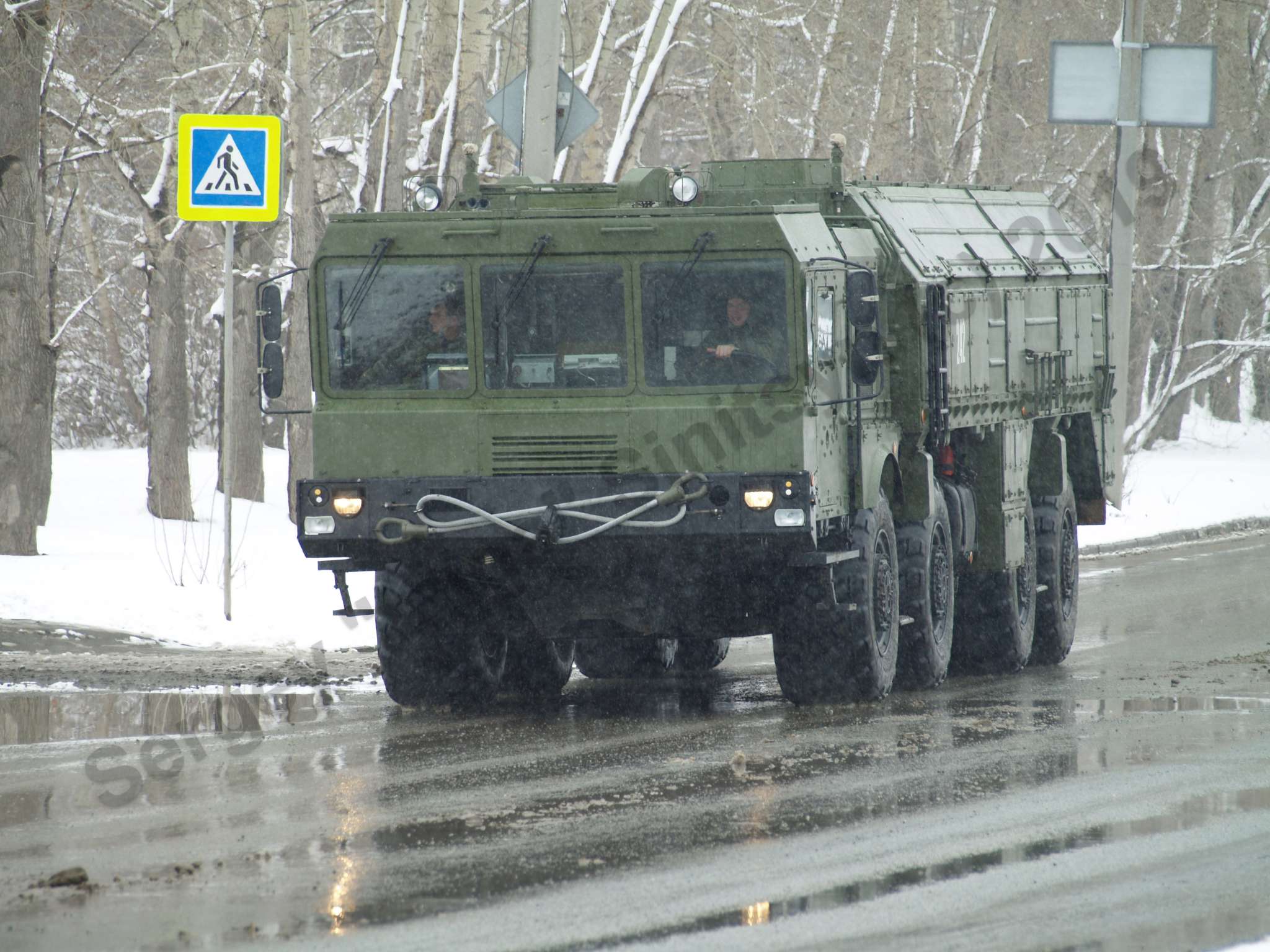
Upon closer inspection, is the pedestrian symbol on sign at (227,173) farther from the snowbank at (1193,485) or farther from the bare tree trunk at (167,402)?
the snowbank at (1193,485)

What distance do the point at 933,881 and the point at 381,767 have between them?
311 centimetres

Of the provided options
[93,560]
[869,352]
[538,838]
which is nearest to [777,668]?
[869,352]

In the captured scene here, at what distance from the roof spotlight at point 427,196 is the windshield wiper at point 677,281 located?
1.52m

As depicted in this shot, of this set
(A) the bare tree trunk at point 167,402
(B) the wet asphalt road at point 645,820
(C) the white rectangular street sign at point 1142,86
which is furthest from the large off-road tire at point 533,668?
(C) the white rectangular street sign at point 1142,86

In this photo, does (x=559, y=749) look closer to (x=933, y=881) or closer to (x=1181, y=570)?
(x=933, y=881)

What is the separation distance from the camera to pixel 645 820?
7746 millimetres

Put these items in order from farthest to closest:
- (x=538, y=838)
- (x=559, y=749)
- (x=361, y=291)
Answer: (x=361, y=291)
(x=559, y=749)
(x=538, y=838)

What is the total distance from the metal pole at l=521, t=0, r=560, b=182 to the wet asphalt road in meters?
5.33

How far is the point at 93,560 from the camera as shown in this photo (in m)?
16.2

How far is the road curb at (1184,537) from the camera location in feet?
75.7

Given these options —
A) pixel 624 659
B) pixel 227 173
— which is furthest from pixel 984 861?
pixel 227 173

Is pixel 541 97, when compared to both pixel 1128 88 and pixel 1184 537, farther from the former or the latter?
pixel 1184 537

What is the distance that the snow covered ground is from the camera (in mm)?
13984

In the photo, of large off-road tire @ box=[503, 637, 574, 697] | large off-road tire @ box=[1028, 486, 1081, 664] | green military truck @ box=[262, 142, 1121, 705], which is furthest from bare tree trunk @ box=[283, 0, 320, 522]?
green military truck @ box=[262, 142, 1121, 705]
